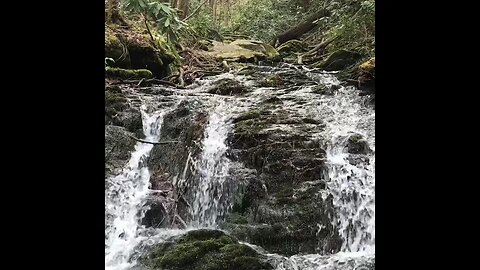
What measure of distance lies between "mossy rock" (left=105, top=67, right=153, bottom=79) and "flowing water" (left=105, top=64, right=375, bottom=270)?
41 cm

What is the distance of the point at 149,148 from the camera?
14.5 feet

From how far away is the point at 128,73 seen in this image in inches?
181

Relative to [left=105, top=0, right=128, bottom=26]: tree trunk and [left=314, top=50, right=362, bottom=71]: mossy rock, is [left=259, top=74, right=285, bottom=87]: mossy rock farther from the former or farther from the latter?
[left=105, top=0, right=128, bottom=26]: tree trunk

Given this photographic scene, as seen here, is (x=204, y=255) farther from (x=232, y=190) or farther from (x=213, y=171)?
(x=213, y=171)

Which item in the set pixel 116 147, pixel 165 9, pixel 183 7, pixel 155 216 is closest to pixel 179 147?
pixel 116 147

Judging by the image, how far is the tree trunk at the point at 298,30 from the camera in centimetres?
474

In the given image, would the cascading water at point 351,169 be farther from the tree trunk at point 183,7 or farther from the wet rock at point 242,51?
the tree trunk at point 183,7

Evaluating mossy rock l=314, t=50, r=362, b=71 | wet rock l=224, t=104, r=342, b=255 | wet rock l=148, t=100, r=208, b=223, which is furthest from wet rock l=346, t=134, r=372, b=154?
wet rock l=148, t=100, r=208, b=223

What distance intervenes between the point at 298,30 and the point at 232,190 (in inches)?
71.0

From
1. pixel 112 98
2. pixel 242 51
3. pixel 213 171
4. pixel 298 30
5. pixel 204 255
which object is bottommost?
pixel 204 255

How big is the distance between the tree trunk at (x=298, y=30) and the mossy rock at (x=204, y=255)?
2.06m

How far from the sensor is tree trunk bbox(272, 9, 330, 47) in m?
4.74
